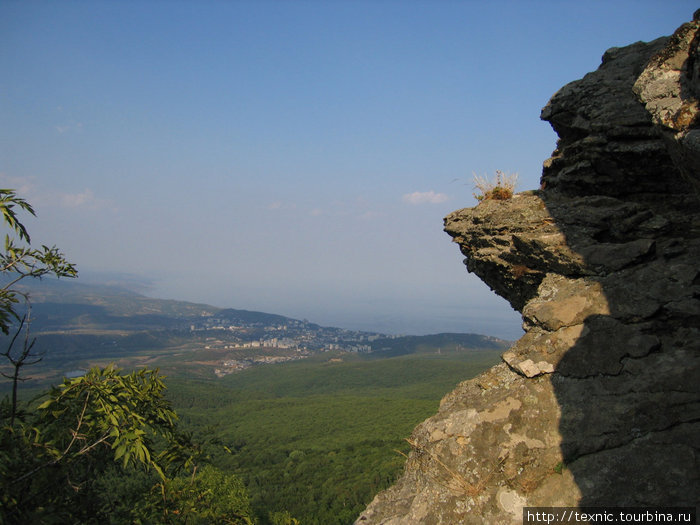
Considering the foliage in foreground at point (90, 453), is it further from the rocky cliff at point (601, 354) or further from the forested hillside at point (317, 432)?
the rocky cliff at point (601, 354)

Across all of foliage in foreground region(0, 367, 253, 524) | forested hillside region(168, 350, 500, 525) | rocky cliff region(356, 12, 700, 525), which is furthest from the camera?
forested hillside region(168, 350, 500, 525)

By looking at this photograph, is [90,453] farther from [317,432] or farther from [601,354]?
[317,432]

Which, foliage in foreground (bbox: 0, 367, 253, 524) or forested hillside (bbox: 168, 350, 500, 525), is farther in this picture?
forested hillside (bbox: 168, 350, 500, 525)

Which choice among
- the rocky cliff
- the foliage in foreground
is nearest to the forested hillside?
the foliage in foreground

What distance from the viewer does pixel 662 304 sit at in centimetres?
630

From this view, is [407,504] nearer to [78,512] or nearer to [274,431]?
[78,512]

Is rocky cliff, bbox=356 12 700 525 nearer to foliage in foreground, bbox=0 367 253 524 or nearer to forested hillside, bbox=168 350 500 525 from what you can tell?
foliage in foreground, bbox=0 367 253 524

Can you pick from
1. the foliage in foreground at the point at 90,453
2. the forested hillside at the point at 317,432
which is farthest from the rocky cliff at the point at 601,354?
the forested hillside at the point at 317,432

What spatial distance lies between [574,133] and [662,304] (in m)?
5.48

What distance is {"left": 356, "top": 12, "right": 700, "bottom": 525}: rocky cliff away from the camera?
5242mm

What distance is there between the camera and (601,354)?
246 inches

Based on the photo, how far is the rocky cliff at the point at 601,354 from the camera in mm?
5242

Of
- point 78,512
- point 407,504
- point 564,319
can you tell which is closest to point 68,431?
point 78,512

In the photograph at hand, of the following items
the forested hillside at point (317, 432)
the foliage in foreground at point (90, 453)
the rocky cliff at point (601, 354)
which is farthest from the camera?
the forested hillside at point (317, 432)
